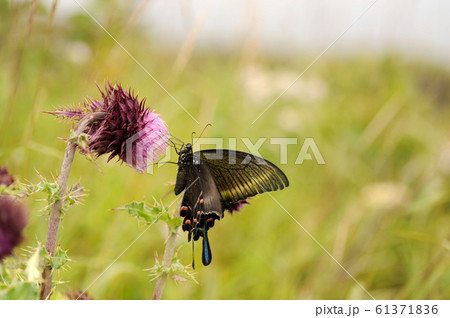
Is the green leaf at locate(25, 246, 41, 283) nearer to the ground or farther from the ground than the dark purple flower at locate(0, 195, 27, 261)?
nearer to the ground

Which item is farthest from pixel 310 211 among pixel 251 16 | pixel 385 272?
pixel 251 16

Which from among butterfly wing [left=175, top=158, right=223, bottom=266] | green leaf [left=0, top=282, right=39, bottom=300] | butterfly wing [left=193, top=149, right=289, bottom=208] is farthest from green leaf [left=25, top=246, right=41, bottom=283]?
butterfly wing [left=193, top=149, right=289, bottom=208]

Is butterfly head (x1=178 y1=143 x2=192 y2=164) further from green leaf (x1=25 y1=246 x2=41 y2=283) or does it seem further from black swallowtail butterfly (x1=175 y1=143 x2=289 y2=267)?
green leaf (x1=25 y1=246 x2=41 y2=283)

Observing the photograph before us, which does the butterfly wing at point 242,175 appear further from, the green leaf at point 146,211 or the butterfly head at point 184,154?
the green leaf at point 146,211

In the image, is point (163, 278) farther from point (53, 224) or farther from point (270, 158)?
point (270, 158)

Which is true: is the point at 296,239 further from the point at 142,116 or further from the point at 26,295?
the point at 26,295

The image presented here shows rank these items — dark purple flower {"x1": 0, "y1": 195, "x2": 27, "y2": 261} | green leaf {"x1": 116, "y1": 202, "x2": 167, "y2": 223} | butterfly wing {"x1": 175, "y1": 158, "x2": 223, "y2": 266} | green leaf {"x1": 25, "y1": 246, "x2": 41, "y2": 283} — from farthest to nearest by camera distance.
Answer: butterfly wing {"x1": 175, "y1": 158, "x2": 223, "y2": 266} → green leaf {"x1": 116, "y1": 202, "x2": 167, "y2": 223} → green leaf {"x1": 25, "y1": 246, "x2": 41, "y2": 283} → dark purple flower {"x1": 0, "y1": 195, "x2": 27, "y2": 261}

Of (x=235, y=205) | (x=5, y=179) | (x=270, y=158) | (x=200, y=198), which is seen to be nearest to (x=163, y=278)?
(x=200, y=198)
